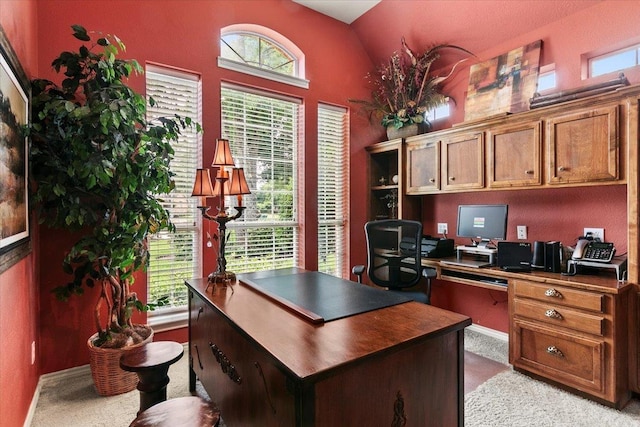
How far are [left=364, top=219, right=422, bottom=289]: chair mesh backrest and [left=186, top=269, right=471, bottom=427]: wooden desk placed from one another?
1.46 meters

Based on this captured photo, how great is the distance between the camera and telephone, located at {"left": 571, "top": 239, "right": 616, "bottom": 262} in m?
2.35

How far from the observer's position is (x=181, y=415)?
1253 millimetres

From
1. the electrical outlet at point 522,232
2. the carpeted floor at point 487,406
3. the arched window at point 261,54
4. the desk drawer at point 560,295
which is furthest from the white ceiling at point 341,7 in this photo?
the carpeted floor at point 487,406

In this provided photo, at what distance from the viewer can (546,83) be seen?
2.97 metres

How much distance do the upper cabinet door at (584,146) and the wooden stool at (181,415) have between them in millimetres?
2789

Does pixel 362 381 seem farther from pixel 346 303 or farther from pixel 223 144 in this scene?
pixel 223 144

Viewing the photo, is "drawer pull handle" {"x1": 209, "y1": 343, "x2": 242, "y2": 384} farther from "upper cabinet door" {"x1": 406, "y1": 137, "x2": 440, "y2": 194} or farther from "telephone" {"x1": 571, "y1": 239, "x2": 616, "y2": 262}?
"upper cabinet door" {"x1": 406, "y1": 137, "x2": 440, "y2": 194}

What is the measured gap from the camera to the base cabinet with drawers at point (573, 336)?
2137 mm

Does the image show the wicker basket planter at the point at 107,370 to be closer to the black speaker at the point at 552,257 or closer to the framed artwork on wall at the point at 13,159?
the framed artwork on wall at the point at 13,159

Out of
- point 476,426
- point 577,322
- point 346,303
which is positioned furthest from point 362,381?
point 577,322

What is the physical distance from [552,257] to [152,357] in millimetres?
2851

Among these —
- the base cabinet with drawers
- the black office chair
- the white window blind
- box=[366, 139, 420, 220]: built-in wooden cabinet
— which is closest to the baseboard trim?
the base cabinet with drawers

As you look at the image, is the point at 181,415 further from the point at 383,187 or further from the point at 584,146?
the point at 383,187

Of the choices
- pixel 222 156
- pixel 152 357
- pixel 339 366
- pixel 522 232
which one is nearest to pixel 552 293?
pixel 522 232
